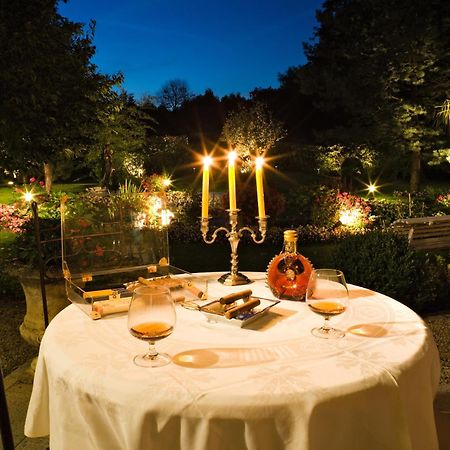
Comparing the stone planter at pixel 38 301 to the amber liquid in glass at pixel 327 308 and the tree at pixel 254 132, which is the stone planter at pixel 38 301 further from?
the tree at pixel 254 132

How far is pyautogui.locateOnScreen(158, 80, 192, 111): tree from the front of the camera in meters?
30.3

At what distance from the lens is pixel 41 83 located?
7.58 m

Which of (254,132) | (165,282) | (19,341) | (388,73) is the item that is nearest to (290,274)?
(165,282)

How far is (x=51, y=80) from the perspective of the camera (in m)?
7.86

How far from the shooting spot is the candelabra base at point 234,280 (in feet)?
7.81

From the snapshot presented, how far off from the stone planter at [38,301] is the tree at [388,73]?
36.8 ft

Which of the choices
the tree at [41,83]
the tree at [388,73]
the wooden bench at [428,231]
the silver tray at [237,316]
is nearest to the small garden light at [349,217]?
the wooden bench at [428,231]

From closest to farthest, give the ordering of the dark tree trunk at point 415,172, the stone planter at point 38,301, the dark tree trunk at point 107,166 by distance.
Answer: the stone planter at point 38,301, the dark tree trunk at point 107,166, the dark tree trunk at point 415,172

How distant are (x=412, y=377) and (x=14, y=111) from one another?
742cm

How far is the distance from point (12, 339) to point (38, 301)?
97 centimetres

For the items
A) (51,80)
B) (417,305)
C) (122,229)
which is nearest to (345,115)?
(51,80)

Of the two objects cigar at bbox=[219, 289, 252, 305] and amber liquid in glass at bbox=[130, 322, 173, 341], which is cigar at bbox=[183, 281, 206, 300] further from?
amber liquid in glass at bbox=[130, 322, 173, 341]

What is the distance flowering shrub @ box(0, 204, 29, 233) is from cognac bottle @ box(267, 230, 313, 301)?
545 cm

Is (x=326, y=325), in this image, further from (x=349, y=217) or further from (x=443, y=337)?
(x=349, y=217)
